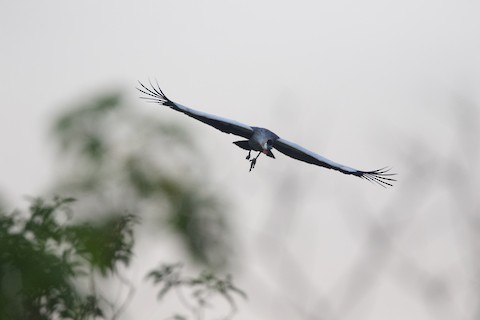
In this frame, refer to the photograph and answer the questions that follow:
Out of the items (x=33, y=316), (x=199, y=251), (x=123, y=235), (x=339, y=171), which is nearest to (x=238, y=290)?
(x=199, y=251)

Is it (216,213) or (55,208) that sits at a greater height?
(216,213)

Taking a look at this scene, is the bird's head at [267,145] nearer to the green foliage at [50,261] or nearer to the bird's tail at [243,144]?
the bird's tail at [243,144]

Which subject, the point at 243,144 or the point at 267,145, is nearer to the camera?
the point at 267,145

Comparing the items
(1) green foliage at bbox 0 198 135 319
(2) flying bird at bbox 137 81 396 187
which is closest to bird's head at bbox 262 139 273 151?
(2) flying bird at bbox 137 81 396 187

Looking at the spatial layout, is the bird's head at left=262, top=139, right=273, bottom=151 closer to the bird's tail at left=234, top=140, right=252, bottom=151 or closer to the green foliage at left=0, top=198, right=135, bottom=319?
the bird's tail at left=234, top=140, right=252, bottom=151

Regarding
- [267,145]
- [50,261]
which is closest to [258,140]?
[267,145]

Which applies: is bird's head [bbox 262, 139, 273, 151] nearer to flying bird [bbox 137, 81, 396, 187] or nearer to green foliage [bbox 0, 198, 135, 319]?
flying bird [bbox 137, 81, 396, 187]

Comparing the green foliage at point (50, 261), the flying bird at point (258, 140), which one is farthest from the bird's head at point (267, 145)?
the green foliage at point (50, 261)

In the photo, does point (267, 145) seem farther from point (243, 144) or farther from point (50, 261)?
point (50, 261)

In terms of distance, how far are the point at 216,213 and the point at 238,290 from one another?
1.72 metres

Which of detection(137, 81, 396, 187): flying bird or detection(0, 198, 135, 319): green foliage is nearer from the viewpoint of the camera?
detection(137, 81, 396, 187): flying bird

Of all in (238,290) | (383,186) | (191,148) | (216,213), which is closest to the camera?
(383,186)

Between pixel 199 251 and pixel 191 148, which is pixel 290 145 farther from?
pixel 191 148

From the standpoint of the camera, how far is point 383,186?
476 inches
